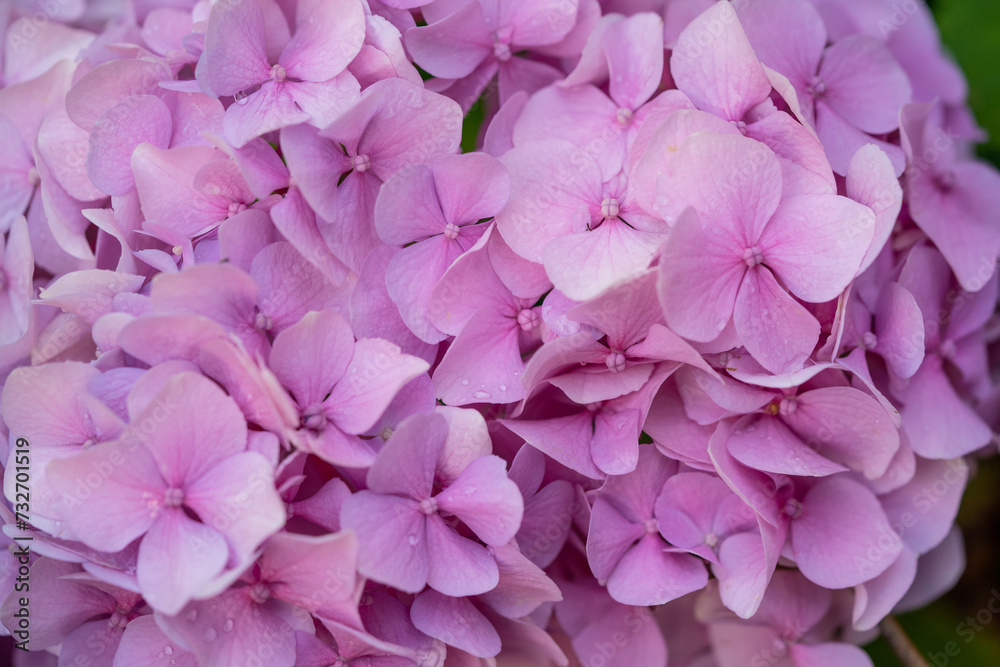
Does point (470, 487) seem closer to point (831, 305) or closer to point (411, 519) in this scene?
point (411, 519)

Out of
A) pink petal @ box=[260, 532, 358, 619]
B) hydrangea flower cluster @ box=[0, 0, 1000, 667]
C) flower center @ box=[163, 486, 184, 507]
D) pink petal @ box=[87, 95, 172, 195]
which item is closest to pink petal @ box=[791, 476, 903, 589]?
hydrangea flower cluster @ box=[0, 0, 1000, 667]

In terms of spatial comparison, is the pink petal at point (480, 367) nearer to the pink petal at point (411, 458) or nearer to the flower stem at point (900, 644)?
the pink petal at point (411, 458)

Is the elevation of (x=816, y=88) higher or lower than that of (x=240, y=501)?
higher

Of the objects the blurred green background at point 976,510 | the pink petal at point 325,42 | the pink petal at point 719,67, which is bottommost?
the blurred green background at point 976,510

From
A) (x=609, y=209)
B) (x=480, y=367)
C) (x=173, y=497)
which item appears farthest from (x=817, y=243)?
(x=173, y=497)

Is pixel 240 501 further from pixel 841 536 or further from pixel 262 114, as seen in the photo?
pixel 841 536

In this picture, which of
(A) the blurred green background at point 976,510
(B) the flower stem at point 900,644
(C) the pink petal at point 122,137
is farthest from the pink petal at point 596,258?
(A) the blurred green background at point 976,510

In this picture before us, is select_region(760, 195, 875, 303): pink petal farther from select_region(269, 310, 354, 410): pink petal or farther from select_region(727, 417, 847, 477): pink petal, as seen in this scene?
select_region(269, 310, 354, 410): pink petal
